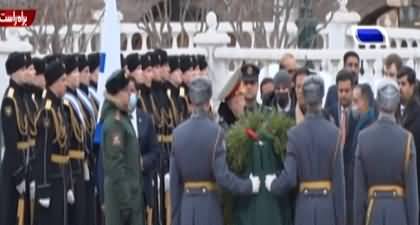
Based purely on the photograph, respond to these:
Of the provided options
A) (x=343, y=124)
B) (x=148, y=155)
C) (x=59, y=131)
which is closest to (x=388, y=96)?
(x=343, y=124)

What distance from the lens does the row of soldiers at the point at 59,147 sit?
18672mm

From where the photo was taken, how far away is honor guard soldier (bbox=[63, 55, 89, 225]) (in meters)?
19.0

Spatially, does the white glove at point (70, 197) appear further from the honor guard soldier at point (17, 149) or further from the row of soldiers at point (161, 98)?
the row of soldiers at point (161, 98)

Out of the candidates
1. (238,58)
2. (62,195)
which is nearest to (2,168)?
(62,195)

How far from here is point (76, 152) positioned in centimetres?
1903

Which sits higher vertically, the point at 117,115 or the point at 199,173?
the point at 117,115

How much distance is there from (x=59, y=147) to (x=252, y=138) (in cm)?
293

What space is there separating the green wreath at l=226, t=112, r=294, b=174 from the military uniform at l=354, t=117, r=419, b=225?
0.66 metres

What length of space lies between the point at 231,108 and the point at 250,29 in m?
11.6

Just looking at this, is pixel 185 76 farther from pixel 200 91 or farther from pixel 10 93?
pixel 200 91

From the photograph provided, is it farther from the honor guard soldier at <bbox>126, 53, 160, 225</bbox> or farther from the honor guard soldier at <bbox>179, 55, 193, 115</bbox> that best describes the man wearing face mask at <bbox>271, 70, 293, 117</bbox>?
the honor guard soldier at <bbox>179, 55, 193, 115</bbox>

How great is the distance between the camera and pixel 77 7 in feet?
105

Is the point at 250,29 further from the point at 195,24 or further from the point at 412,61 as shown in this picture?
the point at 412,61

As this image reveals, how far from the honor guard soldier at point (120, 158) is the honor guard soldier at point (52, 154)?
1.25 metres
